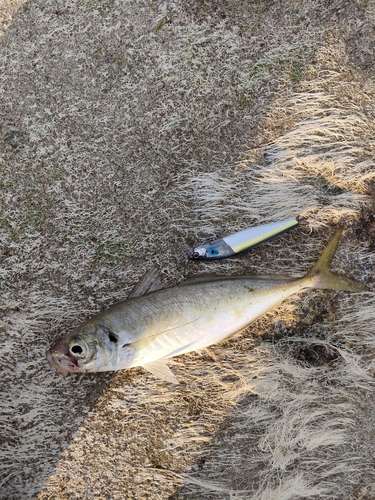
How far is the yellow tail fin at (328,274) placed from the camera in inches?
106

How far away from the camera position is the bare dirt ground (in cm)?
287

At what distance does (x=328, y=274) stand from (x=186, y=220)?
101 centimetres

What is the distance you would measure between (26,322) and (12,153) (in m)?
1.17

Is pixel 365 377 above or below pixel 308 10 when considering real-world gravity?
below

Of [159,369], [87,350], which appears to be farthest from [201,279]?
[87,350]

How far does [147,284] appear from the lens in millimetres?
2613

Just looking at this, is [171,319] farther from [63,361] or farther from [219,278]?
[63,361]

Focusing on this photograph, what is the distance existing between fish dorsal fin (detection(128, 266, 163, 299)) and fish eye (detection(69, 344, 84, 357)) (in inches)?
16.5

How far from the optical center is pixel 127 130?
2889 mm

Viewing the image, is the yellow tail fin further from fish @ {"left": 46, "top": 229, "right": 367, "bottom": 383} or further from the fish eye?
the fish eye

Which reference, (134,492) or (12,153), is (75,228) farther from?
(134,492)

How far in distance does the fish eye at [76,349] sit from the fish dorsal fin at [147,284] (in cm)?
42

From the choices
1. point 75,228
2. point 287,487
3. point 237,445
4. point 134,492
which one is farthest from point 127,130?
point 287,487

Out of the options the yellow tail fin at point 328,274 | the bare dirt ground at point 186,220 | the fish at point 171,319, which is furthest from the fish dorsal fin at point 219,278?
the bare dirt ground at point 186,220
